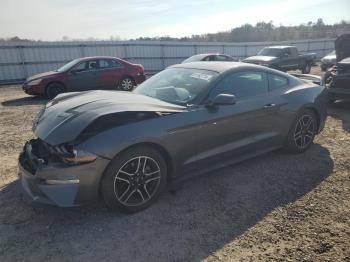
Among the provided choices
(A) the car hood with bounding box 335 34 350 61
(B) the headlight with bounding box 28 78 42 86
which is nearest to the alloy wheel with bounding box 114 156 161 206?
(B) the headlight with bounding box 28 78 42 86

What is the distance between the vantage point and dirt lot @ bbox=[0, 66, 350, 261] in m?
2.98

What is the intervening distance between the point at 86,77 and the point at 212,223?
9.45m

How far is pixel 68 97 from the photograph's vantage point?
15.0 feet

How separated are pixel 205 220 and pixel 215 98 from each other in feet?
4.78

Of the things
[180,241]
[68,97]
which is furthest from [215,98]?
[68,97]

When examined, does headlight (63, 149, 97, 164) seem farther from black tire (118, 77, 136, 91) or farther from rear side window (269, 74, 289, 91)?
black tire (118, 77, 136, 91)

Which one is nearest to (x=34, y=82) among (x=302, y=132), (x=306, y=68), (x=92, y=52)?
(x=302, y=132)

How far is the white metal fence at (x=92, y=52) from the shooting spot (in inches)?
680

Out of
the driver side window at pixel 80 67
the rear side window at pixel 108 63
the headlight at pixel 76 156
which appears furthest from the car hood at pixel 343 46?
the headlight at pixel 76 156

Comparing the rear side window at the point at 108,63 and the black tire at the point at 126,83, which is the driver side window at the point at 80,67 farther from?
the black tire at the point at 126,83

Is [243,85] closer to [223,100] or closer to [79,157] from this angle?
[223,100]

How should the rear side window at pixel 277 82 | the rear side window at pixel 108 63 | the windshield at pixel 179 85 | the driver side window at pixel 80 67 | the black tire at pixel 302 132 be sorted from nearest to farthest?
1. the windshield at pixel 179 85
2. the rear side window at pixel 277 82
3. the black tire at pixel 302 132
4. the driver side window at pixel 80 67
5. the rear side window at pixel 108 63

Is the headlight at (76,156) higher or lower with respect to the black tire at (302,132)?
higher

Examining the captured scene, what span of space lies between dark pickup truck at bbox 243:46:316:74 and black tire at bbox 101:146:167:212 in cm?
1342
